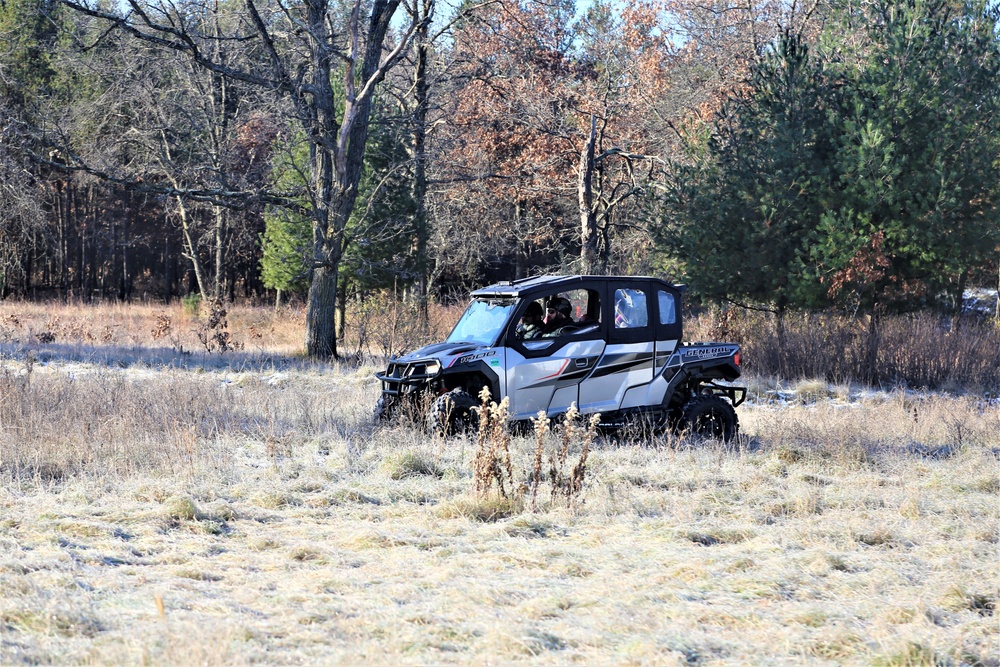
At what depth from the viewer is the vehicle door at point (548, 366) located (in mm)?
10258

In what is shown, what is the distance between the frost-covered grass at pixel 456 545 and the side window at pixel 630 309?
4.10 feet

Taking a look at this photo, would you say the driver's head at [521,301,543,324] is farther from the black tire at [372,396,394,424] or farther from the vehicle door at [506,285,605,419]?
the black tire at [372,396,394,424]

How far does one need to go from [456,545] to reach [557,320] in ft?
14.2

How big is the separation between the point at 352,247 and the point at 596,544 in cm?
1870

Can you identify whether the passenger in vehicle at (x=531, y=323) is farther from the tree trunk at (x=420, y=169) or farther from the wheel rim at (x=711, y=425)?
the tree trunk at (x=420, y=169)

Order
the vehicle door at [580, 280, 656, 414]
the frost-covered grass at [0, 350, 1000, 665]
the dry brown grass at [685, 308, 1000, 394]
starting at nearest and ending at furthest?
the frost-covered grass at [0, 350, 1000, 665] → the vehicle door at [580, 280, 656, 414] → the dry brown grass at [685, 308, 1000, 394]

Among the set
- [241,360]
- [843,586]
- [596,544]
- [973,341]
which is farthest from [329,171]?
[843,586]

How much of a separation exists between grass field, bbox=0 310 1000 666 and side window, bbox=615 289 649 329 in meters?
1.26

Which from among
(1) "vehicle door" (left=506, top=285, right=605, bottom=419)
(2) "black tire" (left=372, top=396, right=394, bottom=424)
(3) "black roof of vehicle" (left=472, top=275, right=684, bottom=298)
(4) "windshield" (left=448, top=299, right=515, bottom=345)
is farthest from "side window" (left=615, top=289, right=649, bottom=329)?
(2) "black tire" (left=372, top=396, right=394, bottom=424)

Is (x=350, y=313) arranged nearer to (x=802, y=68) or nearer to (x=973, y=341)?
(x=802, y=68)

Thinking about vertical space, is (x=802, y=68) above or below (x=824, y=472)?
above

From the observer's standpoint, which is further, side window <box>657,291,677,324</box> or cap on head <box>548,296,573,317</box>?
side window <box>657,291,677,324</box>

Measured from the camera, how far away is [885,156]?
1866cm

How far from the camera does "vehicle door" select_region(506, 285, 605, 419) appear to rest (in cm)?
1026
